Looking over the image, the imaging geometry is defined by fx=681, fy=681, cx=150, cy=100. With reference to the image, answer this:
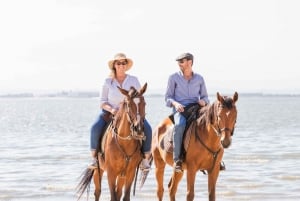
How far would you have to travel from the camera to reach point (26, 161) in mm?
28500

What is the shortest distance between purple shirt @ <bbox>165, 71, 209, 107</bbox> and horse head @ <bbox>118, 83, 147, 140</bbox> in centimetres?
187

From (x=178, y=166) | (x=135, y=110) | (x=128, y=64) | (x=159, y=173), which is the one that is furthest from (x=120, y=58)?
(x=159, y=173)

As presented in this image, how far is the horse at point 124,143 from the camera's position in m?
10.2

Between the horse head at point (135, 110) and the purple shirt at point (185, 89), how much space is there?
6.14ft

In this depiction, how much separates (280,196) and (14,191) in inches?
284

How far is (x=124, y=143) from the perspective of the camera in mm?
10828

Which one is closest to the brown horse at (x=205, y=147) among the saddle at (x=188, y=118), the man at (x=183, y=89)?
the saddle at (x=188, y=118)

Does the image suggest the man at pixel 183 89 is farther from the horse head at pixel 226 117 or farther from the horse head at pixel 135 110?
the horse head at pixel 135 110

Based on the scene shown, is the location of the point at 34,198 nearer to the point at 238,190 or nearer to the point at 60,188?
the point at 60,188

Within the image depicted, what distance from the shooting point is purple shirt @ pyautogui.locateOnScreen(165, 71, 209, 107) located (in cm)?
1212

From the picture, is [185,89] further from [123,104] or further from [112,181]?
[112,181]

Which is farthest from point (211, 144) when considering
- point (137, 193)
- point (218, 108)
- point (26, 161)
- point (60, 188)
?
point (26, 161)

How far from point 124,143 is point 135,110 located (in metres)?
0.84

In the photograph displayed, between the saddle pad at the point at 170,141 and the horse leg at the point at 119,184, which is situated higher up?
the saddle pad at the point at 170,141
